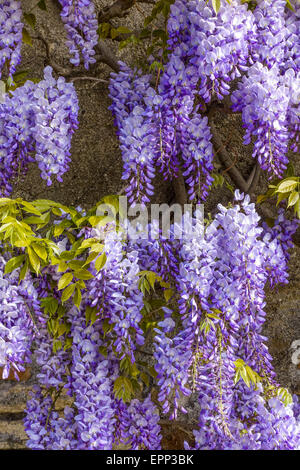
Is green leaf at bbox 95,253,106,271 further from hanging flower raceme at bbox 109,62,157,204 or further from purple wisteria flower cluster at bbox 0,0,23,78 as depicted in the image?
purple wisteria flower cluster at bbox 0,0,23,78

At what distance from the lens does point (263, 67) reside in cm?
140

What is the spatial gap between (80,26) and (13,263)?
0.70 metres

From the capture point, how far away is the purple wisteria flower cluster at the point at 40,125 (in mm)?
1436

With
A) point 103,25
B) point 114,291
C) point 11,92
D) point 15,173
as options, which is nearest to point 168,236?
point 114,291

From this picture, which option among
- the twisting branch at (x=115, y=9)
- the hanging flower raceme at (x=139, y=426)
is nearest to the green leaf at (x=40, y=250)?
the hanging flower raceme at (x=139, y=426)

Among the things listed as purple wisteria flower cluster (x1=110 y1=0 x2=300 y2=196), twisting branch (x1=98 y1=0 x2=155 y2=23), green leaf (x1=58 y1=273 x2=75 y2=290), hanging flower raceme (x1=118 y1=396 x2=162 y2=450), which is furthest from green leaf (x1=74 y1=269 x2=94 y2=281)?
twisting branch (x1=98 y1=0 x2=155 y2=23)

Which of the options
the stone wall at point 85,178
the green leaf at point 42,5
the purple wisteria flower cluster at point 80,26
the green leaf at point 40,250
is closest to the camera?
the green leaf at point 40,250

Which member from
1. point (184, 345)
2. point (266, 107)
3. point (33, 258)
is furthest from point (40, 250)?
point (266, 107)

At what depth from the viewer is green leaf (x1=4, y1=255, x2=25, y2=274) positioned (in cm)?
139

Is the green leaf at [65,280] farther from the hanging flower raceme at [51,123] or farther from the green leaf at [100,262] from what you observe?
the hanging flower raceme at [51,123]

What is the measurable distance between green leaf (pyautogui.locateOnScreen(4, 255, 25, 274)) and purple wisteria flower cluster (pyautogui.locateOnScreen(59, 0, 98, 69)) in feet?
1.94

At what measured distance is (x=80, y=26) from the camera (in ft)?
5.15

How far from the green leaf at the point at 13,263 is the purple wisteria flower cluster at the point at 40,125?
23 cm
